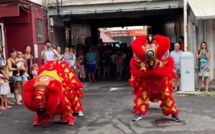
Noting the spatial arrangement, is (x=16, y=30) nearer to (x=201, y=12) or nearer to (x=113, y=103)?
(x=113, y=103)

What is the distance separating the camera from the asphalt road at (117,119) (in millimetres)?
6316

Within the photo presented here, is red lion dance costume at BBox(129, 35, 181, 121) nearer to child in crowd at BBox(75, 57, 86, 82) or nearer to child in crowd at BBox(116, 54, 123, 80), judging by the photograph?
child in crowd at BBox(75, 57, 86, 82)

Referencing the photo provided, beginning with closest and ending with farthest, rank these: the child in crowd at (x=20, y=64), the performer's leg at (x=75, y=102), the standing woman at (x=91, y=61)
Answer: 1. the performer's leg at (x=75, y=102)
2. the child in crowd at (x=20, y=64)
3. the standing woman at (x=91, y=61)

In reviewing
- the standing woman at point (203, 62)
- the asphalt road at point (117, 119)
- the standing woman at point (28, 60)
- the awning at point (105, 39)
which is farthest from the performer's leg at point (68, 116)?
the awning at point (105, 39)

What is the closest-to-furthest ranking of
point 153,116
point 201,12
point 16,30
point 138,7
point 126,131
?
point 126,131, point 153,116, point 201,12, point 16,30, point 138,7

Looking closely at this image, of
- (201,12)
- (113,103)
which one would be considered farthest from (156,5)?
(113,103)

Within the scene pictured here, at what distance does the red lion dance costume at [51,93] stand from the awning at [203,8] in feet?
16.6

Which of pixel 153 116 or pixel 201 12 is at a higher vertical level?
pixel 201 12

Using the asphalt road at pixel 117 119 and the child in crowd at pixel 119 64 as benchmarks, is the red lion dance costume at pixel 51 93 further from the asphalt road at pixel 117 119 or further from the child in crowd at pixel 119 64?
the child in crowd at pixel 119 64

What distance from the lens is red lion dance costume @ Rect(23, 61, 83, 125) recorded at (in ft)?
19.0

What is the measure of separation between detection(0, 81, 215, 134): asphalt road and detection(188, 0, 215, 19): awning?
252 centimetres

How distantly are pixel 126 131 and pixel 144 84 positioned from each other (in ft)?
3.59

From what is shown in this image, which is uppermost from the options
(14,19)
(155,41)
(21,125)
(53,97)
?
(14,19)

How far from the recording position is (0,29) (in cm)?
1059
